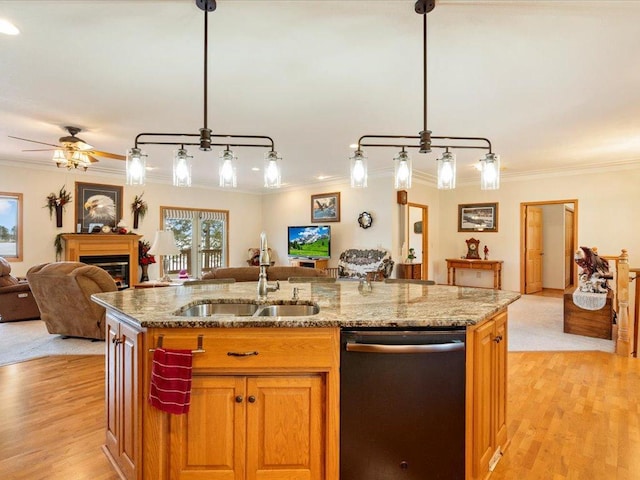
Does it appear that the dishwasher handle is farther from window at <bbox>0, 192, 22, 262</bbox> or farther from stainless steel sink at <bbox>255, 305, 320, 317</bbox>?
window at <bbox>0, 192, 22, 262</bbox>

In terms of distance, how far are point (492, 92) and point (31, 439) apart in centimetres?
440

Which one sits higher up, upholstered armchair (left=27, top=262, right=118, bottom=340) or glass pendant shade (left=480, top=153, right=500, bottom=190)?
glass pendant shade (left=480, top=153, right=500, bottom=190)

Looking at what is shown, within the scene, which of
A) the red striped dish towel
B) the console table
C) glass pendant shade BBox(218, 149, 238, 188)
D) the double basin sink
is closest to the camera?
the red striped dish towel

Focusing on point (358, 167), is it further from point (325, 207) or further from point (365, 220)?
point (325, 207)

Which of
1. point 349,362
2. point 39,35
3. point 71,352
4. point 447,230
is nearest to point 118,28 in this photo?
point 39,35

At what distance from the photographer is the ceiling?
2.18 m

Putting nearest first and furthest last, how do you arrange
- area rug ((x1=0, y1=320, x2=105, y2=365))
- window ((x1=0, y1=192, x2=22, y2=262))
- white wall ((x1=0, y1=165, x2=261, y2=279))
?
1. area rug ((x1=0, y1=320, x2=105, y2=365))
2. window ((x1=0, y1=192, x2=22, y2=262))
3. white wall ((x1=0, y1=165, x2=261, y2=279))

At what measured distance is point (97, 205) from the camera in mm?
7098

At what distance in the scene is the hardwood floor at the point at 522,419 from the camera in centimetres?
199

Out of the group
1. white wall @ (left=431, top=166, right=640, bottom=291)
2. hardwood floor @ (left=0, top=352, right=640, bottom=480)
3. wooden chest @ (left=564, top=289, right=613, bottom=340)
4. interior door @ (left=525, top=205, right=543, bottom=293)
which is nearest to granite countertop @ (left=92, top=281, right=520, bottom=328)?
hardwood floor @ (left=0, top=352, right=640, bottom=480)

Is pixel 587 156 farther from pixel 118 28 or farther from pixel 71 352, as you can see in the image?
pixel 71 352

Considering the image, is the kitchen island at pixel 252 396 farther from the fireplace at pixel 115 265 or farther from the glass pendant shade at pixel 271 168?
the fireplace at pixel 115 265

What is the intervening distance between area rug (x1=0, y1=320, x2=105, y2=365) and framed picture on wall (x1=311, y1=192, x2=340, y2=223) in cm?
530

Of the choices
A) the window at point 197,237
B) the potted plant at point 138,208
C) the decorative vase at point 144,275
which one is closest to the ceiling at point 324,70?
the potted plant at point 138,208
